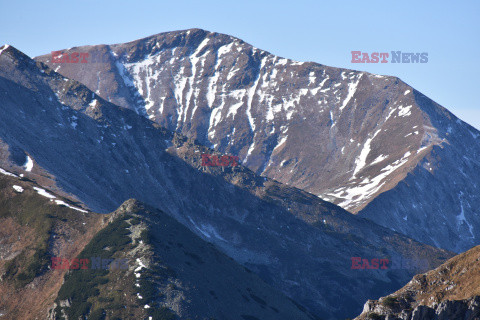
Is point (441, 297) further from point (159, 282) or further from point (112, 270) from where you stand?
point (112, 270)

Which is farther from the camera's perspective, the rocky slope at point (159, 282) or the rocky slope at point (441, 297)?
A: the rocky slope at point (159, 282)

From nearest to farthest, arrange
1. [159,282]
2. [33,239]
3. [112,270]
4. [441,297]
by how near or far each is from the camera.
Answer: [441,297]
[159,282]
[112,270]
[33,239]

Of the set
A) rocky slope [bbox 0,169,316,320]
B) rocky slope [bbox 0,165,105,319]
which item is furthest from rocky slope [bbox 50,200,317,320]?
rocky slope [bbox 0,165,105,319]

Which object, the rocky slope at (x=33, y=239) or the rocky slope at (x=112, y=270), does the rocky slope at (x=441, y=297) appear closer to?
the rocky slope at (x=112, y=270)

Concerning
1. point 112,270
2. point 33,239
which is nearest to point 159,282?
point 112,270

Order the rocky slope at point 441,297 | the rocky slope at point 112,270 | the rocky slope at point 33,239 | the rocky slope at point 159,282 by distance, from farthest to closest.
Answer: the rocky slope at point 33,239
the rocky slope at point 112,270
the rocky slope at point 159,282
the rocky slope at point 441,297

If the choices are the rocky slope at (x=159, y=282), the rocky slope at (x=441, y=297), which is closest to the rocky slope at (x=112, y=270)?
the rocky slope at (x=159, y=282)

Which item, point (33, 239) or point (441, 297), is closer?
point (441, 297)

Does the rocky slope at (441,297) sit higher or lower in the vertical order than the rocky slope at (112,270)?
→ higher

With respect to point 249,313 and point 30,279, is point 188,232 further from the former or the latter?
point 30,279
